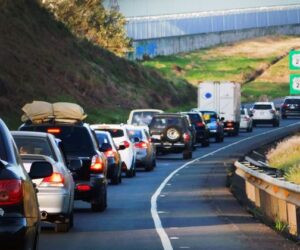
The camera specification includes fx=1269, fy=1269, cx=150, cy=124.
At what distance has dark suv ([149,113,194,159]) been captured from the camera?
161ft

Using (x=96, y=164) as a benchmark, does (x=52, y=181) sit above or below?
above

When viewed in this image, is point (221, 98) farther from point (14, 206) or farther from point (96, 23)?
point (14, 206)

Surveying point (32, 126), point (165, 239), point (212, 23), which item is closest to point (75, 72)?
point (32, 126)

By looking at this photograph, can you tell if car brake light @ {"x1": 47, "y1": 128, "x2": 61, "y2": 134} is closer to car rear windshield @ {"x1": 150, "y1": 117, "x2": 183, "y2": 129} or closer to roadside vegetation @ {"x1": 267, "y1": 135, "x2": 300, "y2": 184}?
roadside vegetation @ {"x1": 267, "y1": 135, "x2": 300, "y2": 184}

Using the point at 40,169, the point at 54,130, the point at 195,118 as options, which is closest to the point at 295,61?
the point at 54,130

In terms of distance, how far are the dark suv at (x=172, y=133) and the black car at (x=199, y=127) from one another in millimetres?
8429

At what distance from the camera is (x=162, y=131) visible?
49.6 m

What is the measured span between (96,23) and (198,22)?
35410 mm

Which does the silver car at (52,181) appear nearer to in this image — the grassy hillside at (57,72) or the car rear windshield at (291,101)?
the grassy hillside at (57,72)

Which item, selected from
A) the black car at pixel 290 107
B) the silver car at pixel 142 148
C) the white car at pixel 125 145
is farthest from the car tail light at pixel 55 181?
the black car at pixel 290 107

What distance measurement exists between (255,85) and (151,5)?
41.5ft

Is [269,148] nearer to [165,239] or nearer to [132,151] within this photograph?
[132,151]

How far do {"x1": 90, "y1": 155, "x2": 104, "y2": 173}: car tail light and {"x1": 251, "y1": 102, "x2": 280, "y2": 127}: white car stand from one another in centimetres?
5748

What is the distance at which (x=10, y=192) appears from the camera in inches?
394
